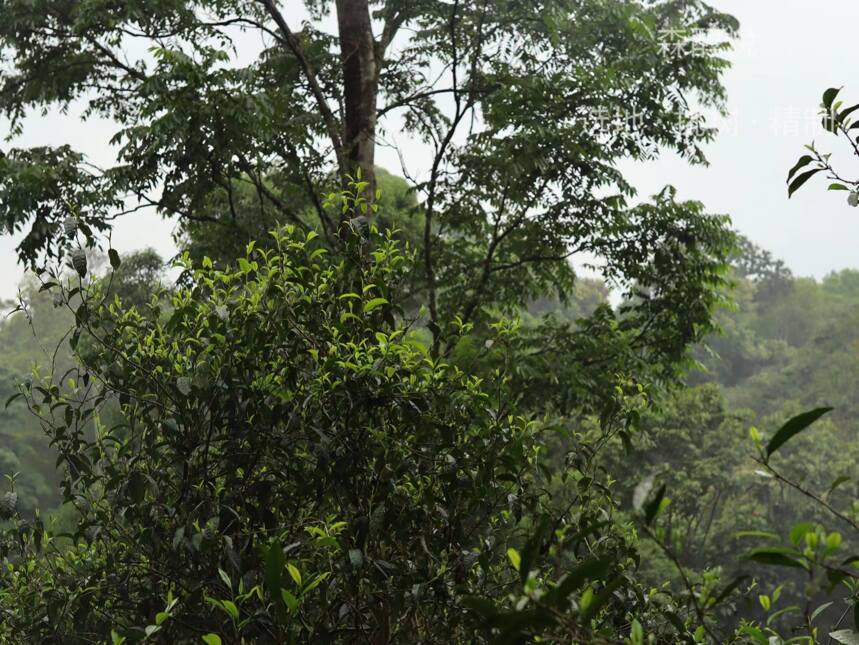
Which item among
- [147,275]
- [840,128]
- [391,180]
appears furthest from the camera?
[391,180]

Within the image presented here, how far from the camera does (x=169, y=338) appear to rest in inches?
125

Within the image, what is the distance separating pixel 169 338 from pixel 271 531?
2.44ft

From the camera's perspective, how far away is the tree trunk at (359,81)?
767cm

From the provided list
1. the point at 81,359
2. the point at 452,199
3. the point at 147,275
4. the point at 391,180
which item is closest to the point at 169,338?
the point at 81,359

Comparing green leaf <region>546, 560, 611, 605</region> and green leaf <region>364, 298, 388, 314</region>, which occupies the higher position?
green leaf <region>364, 298, 388, 314</region>

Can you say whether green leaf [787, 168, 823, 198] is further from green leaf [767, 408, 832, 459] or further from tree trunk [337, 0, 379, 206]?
tree trunk [337, 0, 379, 206]

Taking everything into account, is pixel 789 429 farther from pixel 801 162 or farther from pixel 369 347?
pixel 369 347

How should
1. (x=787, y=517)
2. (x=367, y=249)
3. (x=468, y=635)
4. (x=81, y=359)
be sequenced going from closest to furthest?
(x=468, y=635), (x=81, y=359), (x=367, y=249), (x=787, y=517)

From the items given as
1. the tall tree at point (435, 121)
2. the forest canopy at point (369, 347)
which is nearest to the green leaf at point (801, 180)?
the forest canopy at point (369, 347)

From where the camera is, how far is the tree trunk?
7.67 metres

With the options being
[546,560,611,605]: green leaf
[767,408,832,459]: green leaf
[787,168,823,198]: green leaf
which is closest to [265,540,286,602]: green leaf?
[546,560,611,605]: green leaf

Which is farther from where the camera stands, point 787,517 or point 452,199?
point 787,517

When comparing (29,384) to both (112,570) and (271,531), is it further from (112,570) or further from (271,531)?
(271,531)

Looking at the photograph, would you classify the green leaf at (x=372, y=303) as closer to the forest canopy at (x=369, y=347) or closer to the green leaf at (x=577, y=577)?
the forest canopy at (x=369, y=347)
